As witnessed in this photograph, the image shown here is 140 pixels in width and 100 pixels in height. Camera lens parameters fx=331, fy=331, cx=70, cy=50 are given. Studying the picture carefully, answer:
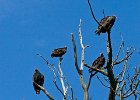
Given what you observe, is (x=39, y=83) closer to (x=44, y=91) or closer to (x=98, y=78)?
(x=44, y=91)

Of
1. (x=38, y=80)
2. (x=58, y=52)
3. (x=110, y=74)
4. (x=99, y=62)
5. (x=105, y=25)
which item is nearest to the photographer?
(x=105, y=25)

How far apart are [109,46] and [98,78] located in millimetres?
1558

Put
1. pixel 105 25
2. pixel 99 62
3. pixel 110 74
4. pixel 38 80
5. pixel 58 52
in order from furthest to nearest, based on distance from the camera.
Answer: pixel 58 52 → pixel 38 80 → pixel 99 62 → pixel 110 74 → pixel 105 25

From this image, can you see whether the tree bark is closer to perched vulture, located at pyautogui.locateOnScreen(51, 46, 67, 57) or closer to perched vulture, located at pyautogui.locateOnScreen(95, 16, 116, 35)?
perched vulture, located at pyautogui.locateOnScreen(95, 16, 116, 35)

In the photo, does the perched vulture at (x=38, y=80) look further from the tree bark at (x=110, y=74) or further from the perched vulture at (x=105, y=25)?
the perched vulture at (x=105, y=25)

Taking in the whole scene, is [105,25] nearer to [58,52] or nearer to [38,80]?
[58,52]

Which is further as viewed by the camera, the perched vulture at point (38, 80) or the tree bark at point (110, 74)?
the perched vulture at point (38, 80)

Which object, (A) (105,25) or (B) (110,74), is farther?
(B) (110,74)

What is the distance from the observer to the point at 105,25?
13.8ft

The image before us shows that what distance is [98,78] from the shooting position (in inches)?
219

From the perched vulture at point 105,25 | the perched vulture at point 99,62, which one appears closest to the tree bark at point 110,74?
the perched vulture at point 105,25

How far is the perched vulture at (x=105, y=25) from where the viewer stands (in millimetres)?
4180

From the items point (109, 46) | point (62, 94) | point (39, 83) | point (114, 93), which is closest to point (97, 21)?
point (109, 46)

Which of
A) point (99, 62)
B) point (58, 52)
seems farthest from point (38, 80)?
point (99, 62)
